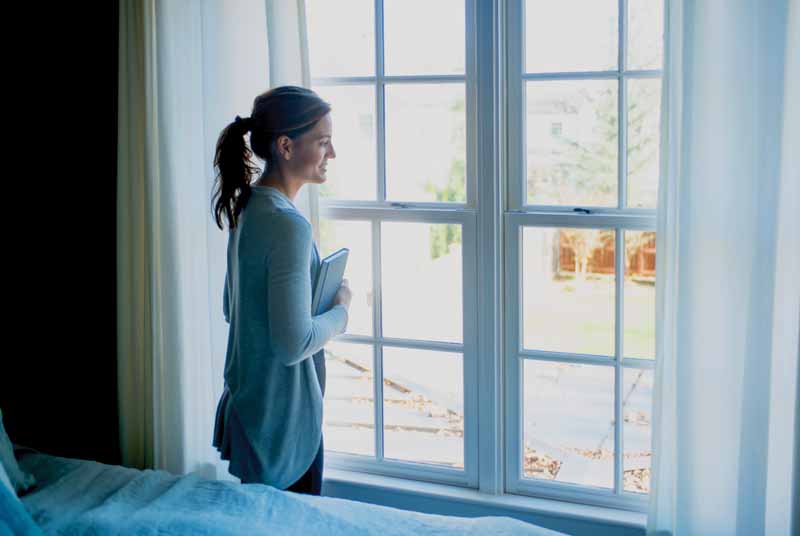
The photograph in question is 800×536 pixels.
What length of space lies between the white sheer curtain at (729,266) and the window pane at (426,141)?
2.37ft

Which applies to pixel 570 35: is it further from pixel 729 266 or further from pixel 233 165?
pixel 233 165

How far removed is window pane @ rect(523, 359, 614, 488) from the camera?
2.87 metres

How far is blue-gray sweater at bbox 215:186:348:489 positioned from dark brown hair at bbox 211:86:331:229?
7 cm

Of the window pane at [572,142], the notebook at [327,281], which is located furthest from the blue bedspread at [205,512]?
the window pane at [572,142]

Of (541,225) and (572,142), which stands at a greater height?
(572,142)

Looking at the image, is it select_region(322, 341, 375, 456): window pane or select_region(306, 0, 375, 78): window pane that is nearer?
select_region(306, 0, 375, 78): window pane

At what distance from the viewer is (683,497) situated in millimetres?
2527

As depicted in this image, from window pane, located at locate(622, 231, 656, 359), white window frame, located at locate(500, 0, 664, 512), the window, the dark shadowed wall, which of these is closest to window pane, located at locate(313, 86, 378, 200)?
the window

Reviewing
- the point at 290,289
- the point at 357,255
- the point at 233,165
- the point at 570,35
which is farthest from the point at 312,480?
the point at 570,35

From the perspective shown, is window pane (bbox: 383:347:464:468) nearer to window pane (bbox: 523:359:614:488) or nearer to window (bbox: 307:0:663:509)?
window (bbox: 307:0:663:509)

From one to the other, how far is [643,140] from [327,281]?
100 centimetres

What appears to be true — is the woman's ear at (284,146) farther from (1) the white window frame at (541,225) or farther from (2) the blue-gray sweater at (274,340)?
(1) the white window frame at (541,225)

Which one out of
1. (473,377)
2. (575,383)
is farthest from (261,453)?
(575,383)

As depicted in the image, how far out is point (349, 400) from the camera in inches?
126
